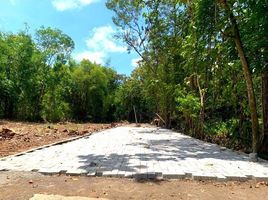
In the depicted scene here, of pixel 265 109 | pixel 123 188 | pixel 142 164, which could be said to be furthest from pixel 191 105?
pixel 123 188

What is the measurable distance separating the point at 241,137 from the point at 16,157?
7.78m

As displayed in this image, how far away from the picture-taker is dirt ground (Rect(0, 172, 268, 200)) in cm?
543

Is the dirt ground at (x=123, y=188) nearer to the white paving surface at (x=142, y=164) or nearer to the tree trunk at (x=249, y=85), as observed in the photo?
the white paving surface at (x=142, y=164)


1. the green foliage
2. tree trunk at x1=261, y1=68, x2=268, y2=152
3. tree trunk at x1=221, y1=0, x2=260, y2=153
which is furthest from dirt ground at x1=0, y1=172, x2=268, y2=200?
the green foliage

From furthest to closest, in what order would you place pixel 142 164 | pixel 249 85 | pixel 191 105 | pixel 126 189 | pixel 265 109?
pixel 191 105 → pixel 265 109 → pixel 249 85 → pixel 142 164 → pixel 126 189

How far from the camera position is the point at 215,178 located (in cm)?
634

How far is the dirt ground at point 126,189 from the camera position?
543cm

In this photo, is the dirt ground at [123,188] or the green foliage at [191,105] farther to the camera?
the green foliage at [191,105]

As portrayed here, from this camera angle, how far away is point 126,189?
5699mm

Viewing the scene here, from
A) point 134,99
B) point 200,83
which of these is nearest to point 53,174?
point 200,83

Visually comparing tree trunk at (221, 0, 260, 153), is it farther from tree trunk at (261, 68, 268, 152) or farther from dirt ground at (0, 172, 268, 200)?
dirt ground at (0, 172, 268, 200)

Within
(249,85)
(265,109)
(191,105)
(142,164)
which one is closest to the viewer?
(142,164)

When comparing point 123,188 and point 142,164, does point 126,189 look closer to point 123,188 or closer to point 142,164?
point 123,188

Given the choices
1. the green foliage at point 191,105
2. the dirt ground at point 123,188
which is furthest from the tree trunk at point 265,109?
the green foliage at point 191,105
